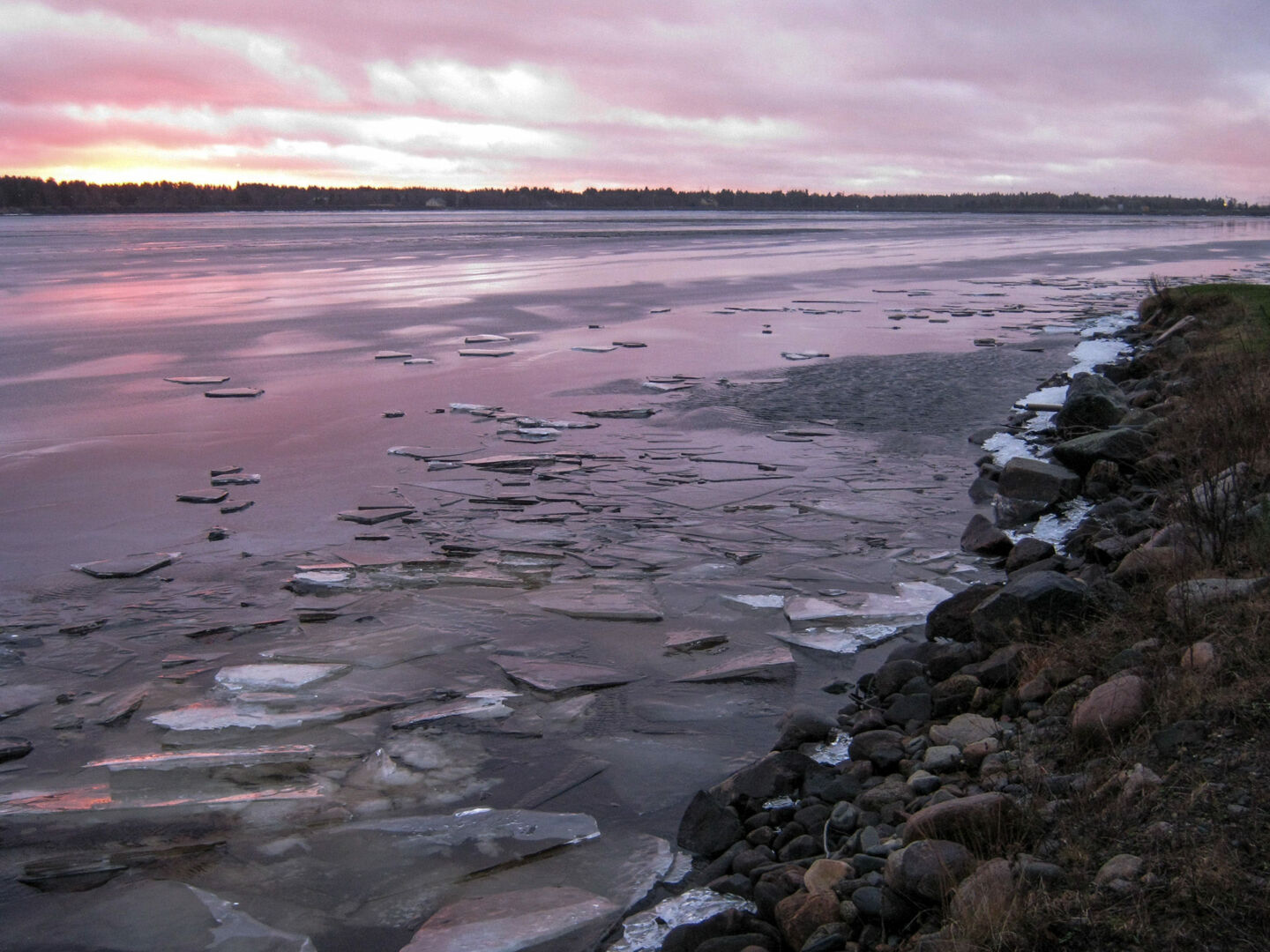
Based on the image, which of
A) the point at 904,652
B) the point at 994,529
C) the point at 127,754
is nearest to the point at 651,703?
the point at 904,652

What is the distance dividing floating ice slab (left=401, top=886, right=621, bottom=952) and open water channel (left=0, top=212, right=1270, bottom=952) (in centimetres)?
1

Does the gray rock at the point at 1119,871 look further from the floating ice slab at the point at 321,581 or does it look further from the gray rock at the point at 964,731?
the floating ice slab at the point at 321,581

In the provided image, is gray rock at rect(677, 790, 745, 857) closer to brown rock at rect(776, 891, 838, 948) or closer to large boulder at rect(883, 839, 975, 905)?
brown rock at rect(776, 891, 838, 948)

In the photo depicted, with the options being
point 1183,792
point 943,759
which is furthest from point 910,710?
point 1183,792

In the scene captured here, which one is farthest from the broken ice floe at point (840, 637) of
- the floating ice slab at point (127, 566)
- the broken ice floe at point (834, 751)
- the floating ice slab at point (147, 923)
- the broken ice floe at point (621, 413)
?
the broken ice floe at point (621, 413)

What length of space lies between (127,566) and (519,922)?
3.87m

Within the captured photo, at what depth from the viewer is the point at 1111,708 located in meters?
3.31

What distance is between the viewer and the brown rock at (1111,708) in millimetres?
3238

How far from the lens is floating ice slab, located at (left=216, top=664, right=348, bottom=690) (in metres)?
4.54

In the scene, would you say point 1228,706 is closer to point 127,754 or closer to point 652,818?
point 652,818

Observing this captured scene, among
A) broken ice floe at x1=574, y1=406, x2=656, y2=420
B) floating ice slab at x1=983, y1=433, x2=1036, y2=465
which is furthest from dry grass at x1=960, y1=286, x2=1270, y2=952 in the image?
broken ice floe at x1=574, y1=406, x2=656, y2=420

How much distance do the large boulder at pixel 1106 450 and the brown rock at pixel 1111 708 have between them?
4.31 meters

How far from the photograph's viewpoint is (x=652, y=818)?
12.1 ft

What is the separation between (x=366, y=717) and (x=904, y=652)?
2338 mm
